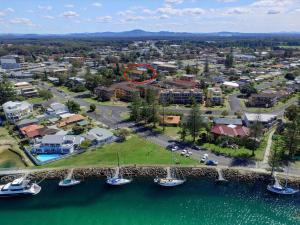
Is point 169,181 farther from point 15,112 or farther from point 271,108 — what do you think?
point 271,108

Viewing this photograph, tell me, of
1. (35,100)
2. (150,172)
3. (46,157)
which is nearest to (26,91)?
(35,100)

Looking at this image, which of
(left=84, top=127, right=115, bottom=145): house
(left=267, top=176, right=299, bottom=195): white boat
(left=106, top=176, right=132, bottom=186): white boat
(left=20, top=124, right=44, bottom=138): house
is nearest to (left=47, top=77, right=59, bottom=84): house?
(left=20, top=124, right=44, bottom=138): house

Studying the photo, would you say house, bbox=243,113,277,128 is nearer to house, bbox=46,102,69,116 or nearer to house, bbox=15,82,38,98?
house, bbox=46,102,69,116

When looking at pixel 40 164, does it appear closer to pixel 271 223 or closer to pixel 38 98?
pixel 271 223

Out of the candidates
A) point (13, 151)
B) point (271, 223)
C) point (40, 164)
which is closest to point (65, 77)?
point (13, 151)

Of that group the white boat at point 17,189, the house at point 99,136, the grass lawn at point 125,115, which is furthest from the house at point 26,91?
the white boat at point 17,189

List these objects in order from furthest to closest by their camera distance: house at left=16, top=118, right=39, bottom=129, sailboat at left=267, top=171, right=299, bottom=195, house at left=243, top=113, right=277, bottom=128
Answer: house at left=16, top=118, right=39, bottom=129 < house at left=243, top=113, right=277, bottom=128 < sailboat at left=267, top=171, right=299, bottom=195

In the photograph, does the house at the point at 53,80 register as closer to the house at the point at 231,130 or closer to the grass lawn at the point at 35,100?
the grass lawn at the point at 35,100

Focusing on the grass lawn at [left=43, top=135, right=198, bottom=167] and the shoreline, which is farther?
the grass lawn at [left=43, top=135, right=198, bottom=167]

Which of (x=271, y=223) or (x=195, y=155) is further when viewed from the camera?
(x=195, y=155)
